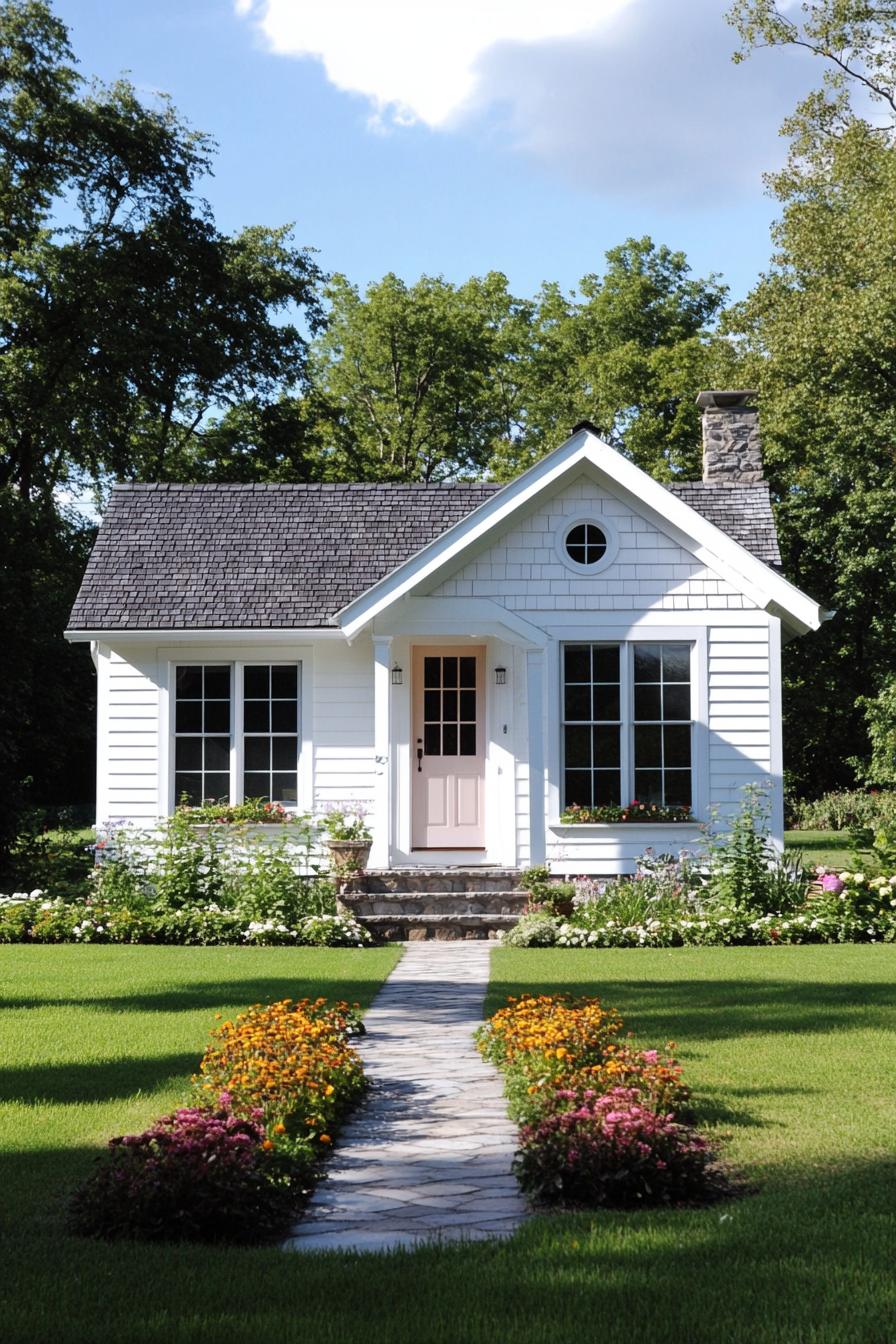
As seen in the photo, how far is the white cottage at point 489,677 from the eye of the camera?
54.3 feet

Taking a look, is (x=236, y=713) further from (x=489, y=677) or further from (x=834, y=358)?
(x=834, y=358)

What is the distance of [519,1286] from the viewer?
14.8 feet

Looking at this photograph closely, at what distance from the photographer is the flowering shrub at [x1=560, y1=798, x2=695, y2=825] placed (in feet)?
54.4

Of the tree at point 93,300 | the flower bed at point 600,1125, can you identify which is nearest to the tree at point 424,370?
the tree at point 93,300

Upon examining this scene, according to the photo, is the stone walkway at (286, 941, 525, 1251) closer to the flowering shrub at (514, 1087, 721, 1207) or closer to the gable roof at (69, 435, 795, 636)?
the flowering shrub at (514, 1087, 721, 1207)

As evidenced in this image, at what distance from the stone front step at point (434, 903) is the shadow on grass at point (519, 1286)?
1028cm

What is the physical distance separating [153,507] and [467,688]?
5.07m

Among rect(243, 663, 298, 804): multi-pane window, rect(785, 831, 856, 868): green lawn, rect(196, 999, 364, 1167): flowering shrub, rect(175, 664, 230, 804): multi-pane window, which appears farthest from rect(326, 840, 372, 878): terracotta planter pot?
rect(785, 831, 856, 868): green lawn

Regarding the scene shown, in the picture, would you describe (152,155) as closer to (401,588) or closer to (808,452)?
(808,452)

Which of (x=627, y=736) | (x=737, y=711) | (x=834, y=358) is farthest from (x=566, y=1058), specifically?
(x=834, y=358)

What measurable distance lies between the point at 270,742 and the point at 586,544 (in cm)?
454

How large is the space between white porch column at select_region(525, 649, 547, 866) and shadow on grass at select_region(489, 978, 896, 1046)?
3.97 metres

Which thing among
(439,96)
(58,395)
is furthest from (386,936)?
(58,395)

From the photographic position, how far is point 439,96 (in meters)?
13.7
